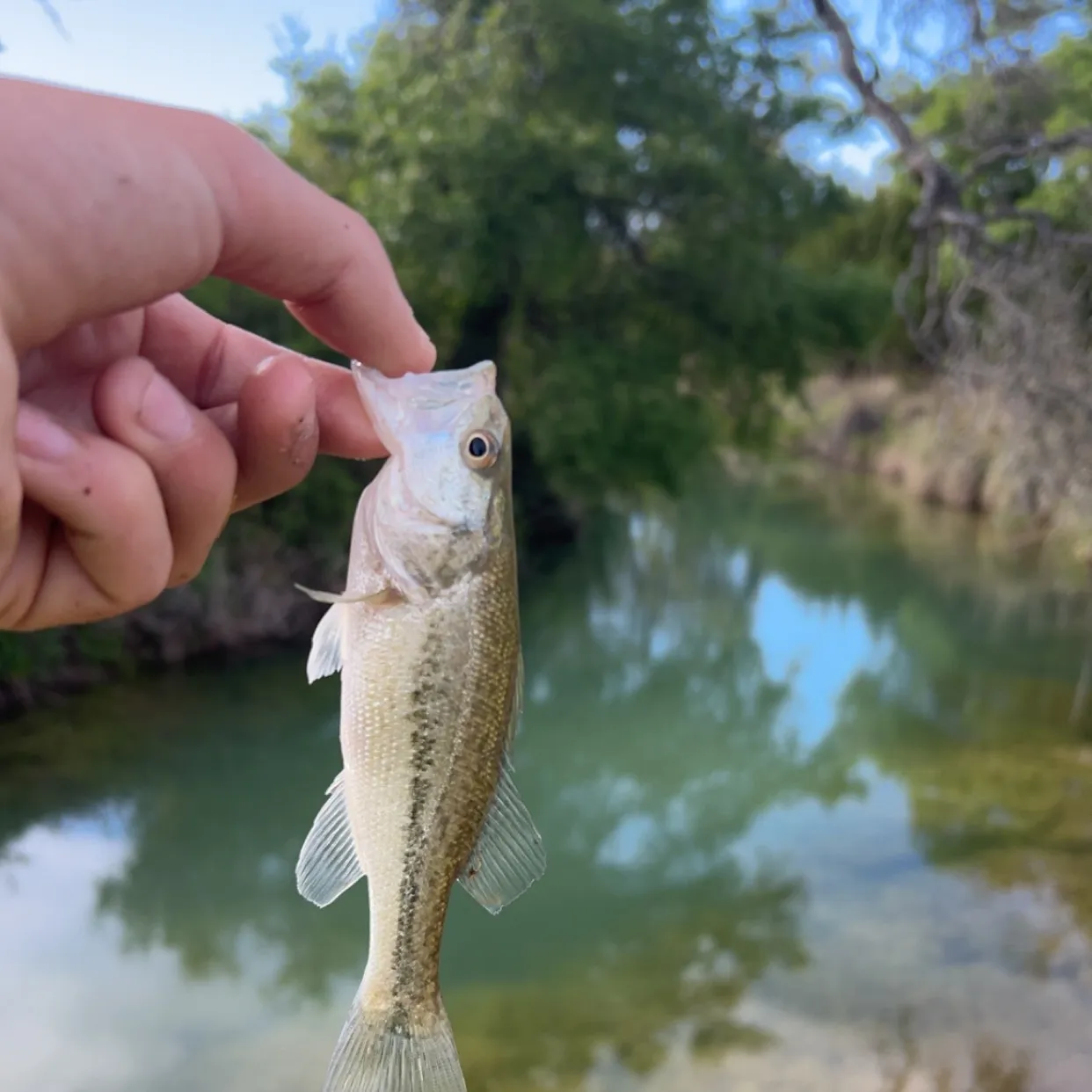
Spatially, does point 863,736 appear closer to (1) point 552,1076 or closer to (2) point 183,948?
(1) point 552,1076

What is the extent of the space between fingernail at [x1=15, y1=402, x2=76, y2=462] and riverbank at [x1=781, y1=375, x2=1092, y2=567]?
27.3 ft

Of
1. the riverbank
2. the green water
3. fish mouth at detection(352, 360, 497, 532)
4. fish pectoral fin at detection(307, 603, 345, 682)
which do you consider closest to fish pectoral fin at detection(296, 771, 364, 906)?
fish pectoral fin at detection(307, 603, 345, 682)

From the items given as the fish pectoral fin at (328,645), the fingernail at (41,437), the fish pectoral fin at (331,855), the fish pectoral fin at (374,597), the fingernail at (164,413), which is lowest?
the fish pectoral fin at (331,855)

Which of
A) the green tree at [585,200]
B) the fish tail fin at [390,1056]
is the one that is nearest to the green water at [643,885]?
the green tree at [585,200]

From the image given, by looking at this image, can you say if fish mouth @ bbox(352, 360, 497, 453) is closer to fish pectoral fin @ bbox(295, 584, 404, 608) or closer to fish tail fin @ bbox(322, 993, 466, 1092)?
fish pectoral fin @ bbox(295, 584, 404, 608)

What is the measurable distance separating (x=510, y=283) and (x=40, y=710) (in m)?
7.71

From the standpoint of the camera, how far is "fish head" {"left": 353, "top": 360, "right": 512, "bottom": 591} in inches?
77.8

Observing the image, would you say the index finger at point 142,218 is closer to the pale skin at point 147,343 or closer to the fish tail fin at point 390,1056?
the pale skin at point 147,343

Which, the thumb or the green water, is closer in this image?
the thumb

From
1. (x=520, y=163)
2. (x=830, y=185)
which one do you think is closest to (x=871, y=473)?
(x=830, y=185)

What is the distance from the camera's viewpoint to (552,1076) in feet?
16.7

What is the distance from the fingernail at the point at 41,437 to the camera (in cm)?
156

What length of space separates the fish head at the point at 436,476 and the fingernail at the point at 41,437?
0.57 m

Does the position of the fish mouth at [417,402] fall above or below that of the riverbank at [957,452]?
below
